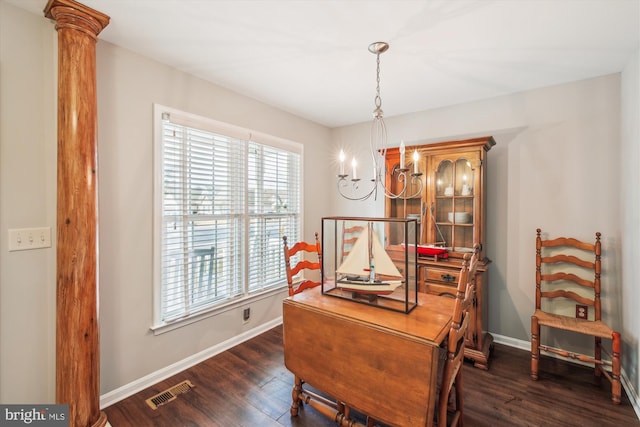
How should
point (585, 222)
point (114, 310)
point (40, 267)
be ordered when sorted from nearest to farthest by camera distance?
point (40, 267), point (114, 310), point (585, 222)

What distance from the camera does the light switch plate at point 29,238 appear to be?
1.57m

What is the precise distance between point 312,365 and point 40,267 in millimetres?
1691

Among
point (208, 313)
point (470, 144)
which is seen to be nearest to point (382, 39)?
point (470, 144)

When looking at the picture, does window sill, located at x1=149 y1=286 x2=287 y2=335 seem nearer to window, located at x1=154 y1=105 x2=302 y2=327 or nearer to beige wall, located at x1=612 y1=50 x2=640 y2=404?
window, located at x1=154 y1=105 x2=302 y2=327

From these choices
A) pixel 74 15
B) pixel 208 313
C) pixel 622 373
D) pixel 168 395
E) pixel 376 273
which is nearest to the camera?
pixel 74 15

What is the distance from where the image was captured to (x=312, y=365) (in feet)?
5.44

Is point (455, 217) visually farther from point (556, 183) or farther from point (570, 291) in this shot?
point (570, 291)

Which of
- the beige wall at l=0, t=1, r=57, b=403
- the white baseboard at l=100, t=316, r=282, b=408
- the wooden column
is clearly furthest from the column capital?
the white baseboard at l=100, t=316, r=282, b=408

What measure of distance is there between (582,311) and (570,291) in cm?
17

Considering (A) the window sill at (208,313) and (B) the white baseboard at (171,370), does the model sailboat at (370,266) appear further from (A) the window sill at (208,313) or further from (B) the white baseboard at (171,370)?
(B) the white baseboard at (171,370)

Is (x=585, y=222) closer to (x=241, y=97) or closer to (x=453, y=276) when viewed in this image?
(x=453, y=276)

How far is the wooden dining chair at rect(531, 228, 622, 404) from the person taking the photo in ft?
7.08

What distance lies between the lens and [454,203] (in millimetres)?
2754

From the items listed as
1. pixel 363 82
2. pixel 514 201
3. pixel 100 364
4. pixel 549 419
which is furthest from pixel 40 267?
pixel 514 201
